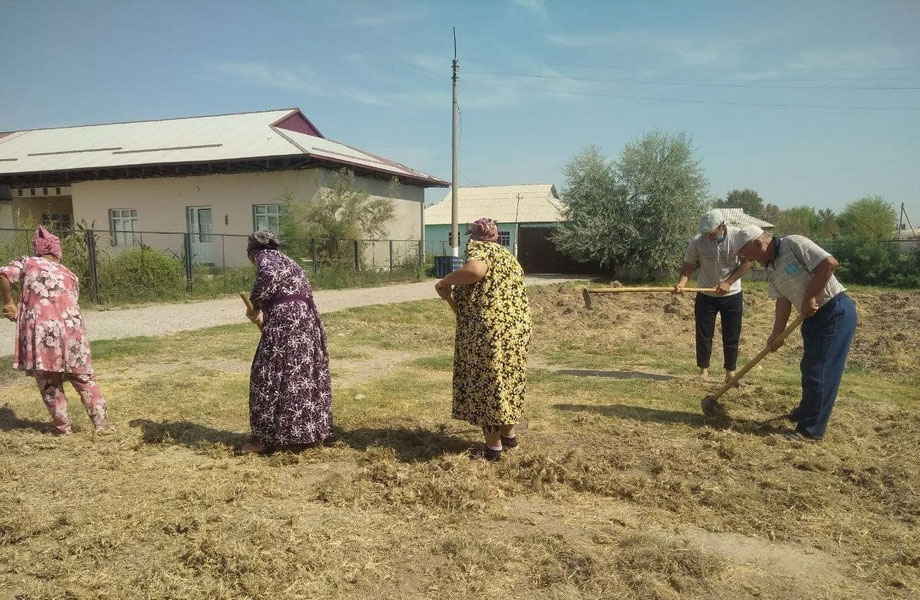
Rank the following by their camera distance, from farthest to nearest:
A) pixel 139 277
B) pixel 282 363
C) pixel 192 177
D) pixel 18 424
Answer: pixel 192 177 → pixel 139 277 → pixel 18 424 → pixel 282 363

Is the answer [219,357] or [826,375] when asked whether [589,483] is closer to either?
[826,375]

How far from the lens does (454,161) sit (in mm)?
21703

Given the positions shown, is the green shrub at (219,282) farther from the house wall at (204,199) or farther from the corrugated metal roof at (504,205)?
the corrugated metal roof at (504,205)

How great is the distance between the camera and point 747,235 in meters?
5.04

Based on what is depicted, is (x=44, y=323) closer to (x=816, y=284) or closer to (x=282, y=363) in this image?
(x=282, y=363)

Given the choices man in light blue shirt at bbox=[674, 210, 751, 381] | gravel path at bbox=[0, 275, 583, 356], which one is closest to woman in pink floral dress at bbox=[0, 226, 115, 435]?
gravel path at bbox=[0, 275, 583, 356]

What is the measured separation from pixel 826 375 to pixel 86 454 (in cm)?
541

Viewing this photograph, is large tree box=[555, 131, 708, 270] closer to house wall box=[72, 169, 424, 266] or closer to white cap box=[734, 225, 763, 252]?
house wall box=[72, 169, 424, 266]

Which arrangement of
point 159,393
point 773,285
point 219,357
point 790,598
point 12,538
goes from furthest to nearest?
point 219,357, point 159,393, point 773,285, point 12,538, point 790,598

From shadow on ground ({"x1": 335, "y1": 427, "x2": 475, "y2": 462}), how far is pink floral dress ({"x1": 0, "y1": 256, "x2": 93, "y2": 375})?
6.99 feet

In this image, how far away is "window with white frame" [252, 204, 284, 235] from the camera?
69.7 feet

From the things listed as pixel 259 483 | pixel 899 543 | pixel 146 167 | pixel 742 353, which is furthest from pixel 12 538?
pixel 146 167

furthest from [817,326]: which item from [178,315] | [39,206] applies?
[39,206]

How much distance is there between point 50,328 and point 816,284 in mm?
5719
